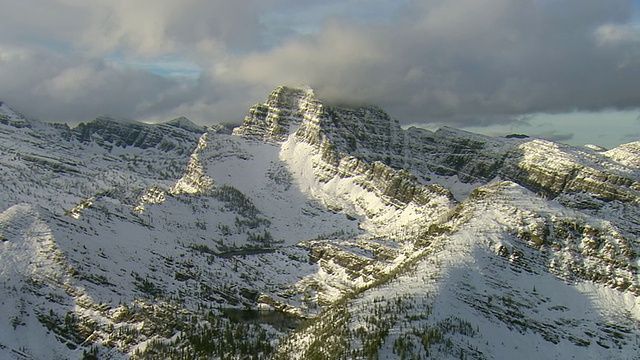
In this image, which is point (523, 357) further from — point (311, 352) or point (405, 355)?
point (311, 352)

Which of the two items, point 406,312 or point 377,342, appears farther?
point 406,312

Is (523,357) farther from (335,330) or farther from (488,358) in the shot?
(335,330)

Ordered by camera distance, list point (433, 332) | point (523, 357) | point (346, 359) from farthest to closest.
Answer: point (523, 357) < point (433, 332) < point (346, 359)

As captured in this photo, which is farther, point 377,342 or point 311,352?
point 311,352

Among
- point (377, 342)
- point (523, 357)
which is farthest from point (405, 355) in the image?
point (523, 357)

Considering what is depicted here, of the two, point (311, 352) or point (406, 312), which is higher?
point (406, 312)

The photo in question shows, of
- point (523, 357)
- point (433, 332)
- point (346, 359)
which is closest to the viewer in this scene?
point (346, 359)

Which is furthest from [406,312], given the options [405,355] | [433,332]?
[405,355]
